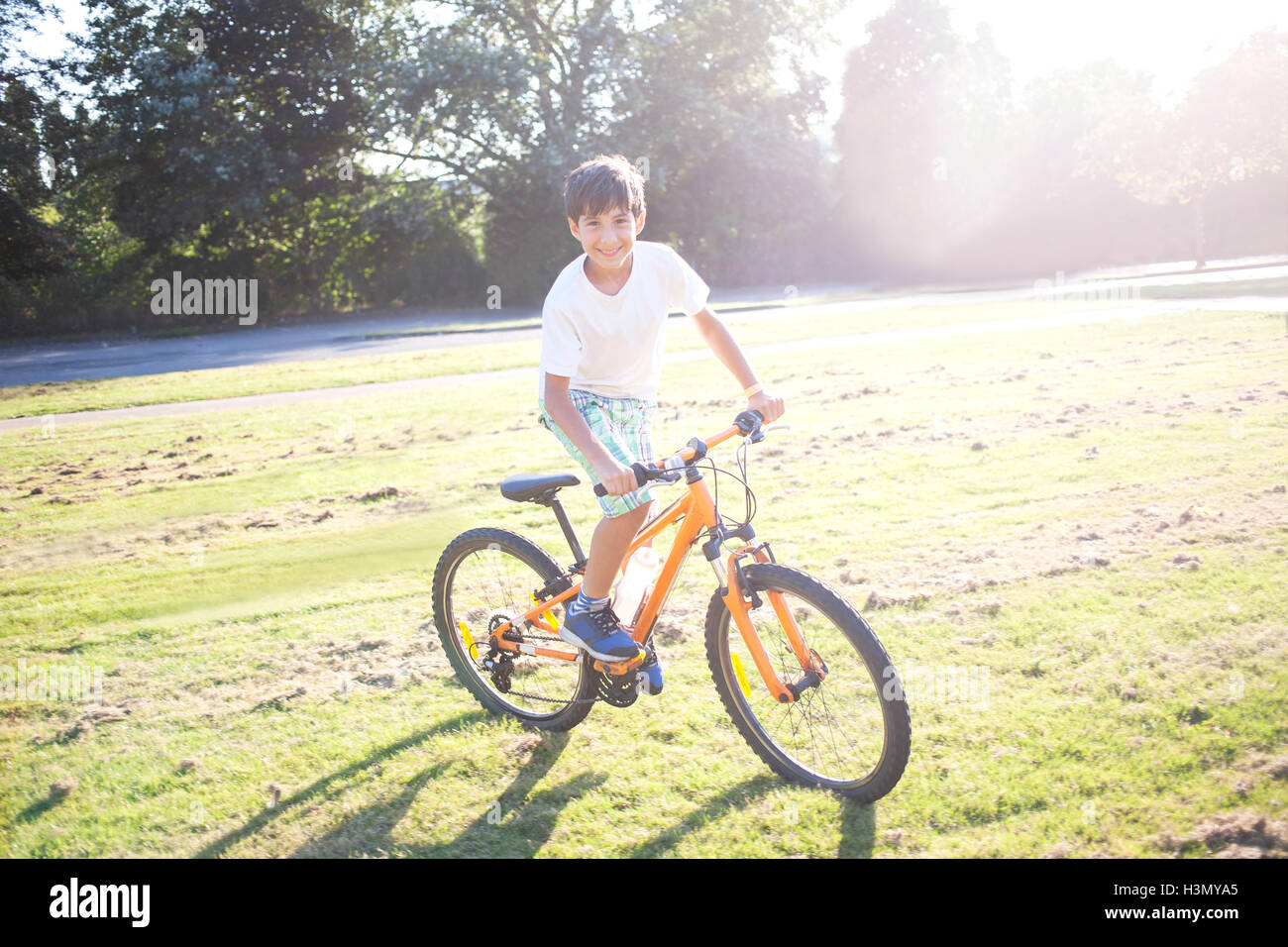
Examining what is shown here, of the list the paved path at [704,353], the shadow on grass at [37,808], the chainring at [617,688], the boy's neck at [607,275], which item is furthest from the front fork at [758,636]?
the paved path at [704,353]

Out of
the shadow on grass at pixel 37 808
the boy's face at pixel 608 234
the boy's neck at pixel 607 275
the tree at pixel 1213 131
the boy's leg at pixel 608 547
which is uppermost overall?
the tree at pixel 1213 131

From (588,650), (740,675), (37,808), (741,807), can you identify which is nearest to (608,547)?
(588,650)

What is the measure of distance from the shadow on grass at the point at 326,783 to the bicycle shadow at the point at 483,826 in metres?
0.23

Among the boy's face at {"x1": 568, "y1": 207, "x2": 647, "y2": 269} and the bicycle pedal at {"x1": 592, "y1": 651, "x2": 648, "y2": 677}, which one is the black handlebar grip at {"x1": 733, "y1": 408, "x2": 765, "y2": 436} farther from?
the bicycle pedal at {"x1": 592, "y1": 651, "x2": 648, "y2": 677}

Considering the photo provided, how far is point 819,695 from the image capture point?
3.36 m

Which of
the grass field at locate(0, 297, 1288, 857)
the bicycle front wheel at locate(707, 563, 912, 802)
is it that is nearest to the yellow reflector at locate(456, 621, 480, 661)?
the grass field at locate(0, 297, 1288, 857)

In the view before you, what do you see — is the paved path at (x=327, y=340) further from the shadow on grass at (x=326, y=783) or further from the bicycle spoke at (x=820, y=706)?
the bicycle spoke at (x=820, y=706)

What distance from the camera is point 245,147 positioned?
26.9 meters

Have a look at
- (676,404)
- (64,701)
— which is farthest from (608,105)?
(64,701)

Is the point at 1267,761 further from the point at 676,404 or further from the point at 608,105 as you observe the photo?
the point at 608,105

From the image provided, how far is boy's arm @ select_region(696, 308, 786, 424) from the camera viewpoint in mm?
3309

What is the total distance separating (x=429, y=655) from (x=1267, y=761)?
355 cm

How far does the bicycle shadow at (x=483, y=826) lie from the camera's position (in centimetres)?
320

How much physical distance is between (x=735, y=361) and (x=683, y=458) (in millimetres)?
551
